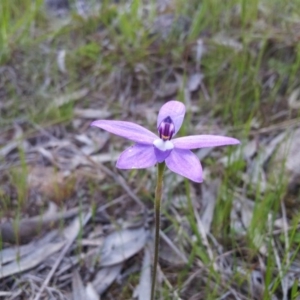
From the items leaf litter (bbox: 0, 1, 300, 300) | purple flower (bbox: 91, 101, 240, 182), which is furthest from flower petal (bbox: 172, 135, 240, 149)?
leaf litter (bbox: 0, 1, 300, 300)

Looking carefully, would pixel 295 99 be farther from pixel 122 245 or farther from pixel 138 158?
pixel 138 158

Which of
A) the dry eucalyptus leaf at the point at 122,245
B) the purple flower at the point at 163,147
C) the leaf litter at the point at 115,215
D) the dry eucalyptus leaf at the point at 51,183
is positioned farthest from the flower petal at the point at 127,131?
the dry eucalyptus leaf at the point at 51,183

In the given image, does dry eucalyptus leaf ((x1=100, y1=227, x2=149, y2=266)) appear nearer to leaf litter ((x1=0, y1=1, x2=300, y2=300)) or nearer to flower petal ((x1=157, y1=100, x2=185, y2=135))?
leaf litter ((x1=0, y1=1, x2=300, y2=300))

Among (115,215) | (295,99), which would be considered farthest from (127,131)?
(295,99)

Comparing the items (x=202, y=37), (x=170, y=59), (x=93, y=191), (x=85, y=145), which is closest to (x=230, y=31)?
(x=202, y=37)

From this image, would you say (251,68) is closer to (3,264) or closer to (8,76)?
(8,76)

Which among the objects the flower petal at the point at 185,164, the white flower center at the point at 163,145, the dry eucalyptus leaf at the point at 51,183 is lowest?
the dry eucalyptus leaf at the point at 51,183

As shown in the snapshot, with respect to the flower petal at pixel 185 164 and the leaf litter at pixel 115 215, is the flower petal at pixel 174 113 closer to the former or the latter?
the flower petal at pixel 185 164

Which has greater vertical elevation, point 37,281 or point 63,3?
point 63,3
